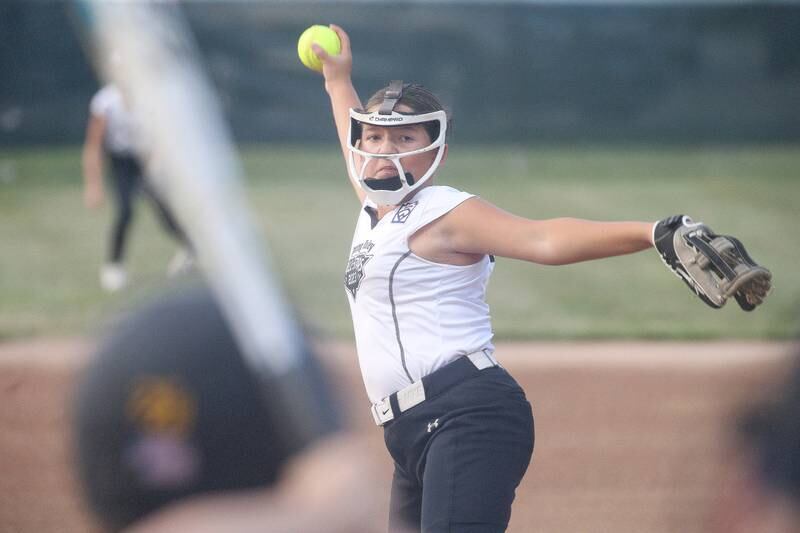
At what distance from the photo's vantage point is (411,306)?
3619 millimetres

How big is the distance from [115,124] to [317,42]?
627 centimetres

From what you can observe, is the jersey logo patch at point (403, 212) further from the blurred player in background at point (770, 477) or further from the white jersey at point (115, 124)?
the white jersey at point (115, 124)

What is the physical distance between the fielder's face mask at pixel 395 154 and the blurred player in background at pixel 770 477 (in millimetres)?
2176

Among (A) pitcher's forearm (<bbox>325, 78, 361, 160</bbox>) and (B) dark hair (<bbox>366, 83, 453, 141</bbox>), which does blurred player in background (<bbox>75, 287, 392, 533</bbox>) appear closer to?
(B) dark hair (<bbox>366, 83, 453, 141</bbox>)

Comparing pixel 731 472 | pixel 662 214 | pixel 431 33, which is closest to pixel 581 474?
pixel 731 472

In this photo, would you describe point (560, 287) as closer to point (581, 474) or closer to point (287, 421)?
point (581, 474)

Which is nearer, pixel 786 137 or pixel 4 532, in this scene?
pixel 4 532

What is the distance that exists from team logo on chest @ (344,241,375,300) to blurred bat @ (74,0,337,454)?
2478 mm

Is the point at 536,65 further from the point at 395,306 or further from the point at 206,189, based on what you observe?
the point at 206,189

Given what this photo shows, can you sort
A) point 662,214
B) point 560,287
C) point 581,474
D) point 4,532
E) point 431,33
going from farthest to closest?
point 431,33
point 662,214
point 560,287
point 581,474
point 4,532

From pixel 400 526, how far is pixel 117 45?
2794 millimetres

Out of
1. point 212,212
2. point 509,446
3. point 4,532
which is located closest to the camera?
point 212,212

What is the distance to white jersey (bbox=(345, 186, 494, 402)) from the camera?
3.59 meters

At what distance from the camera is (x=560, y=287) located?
34.0ft
